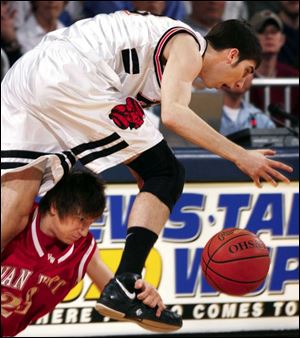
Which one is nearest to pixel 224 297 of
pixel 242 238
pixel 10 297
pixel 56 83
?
pixel 242 238

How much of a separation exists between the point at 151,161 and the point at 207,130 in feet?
1.24

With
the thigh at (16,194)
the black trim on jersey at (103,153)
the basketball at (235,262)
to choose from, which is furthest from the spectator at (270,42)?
the thigh at (16,194)

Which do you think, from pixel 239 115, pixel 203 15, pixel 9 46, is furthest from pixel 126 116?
pixel 203 15

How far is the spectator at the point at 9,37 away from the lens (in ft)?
27.8

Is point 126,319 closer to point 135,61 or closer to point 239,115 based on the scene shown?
point 135,61

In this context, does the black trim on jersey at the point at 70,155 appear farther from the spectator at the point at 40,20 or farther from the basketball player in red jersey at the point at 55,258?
the spectator at the point at 40,20

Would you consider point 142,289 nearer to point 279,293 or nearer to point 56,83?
point 56,83

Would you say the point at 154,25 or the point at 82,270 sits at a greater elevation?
the point at 154,25

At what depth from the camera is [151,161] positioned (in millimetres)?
5398

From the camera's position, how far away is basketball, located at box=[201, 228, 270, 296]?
5.79 m

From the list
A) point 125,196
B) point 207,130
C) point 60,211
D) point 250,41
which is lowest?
point 125,196

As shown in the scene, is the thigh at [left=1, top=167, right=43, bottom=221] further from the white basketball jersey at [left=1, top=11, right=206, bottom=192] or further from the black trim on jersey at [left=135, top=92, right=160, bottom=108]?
the black trim on jersey at [left=135, top=92, right=160, bottom=108]

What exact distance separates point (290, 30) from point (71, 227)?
194 inches

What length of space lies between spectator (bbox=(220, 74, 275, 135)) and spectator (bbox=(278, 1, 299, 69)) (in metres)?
1.25
